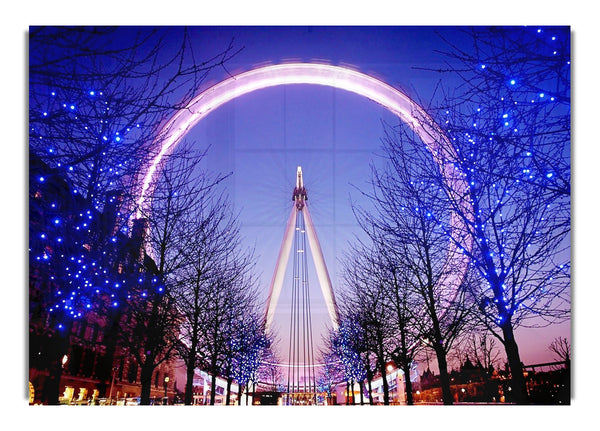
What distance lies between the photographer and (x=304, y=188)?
6676 mm

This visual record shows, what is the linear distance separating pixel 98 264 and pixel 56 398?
1.54 meters

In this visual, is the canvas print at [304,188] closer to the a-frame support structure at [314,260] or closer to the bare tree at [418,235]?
the bare tree at [418,235]

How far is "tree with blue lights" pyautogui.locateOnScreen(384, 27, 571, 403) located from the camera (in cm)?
407

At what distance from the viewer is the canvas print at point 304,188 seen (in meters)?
4.16

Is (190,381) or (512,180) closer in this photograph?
(512,180)

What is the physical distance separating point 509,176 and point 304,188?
313 centimetres

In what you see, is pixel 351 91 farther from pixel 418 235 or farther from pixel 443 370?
pixel 443 370

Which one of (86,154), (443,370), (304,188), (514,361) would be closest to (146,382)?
(86,154)

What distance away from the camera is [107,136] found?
4.34 m

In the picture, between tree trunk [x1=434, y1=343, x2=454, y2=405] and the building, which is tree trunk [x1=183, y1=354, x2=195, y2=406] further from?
tree trunk [x1=434, y1=343, x2=454, y2=405]

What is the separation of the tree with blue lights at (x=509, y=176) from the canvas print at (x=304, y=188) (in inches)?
1.1
